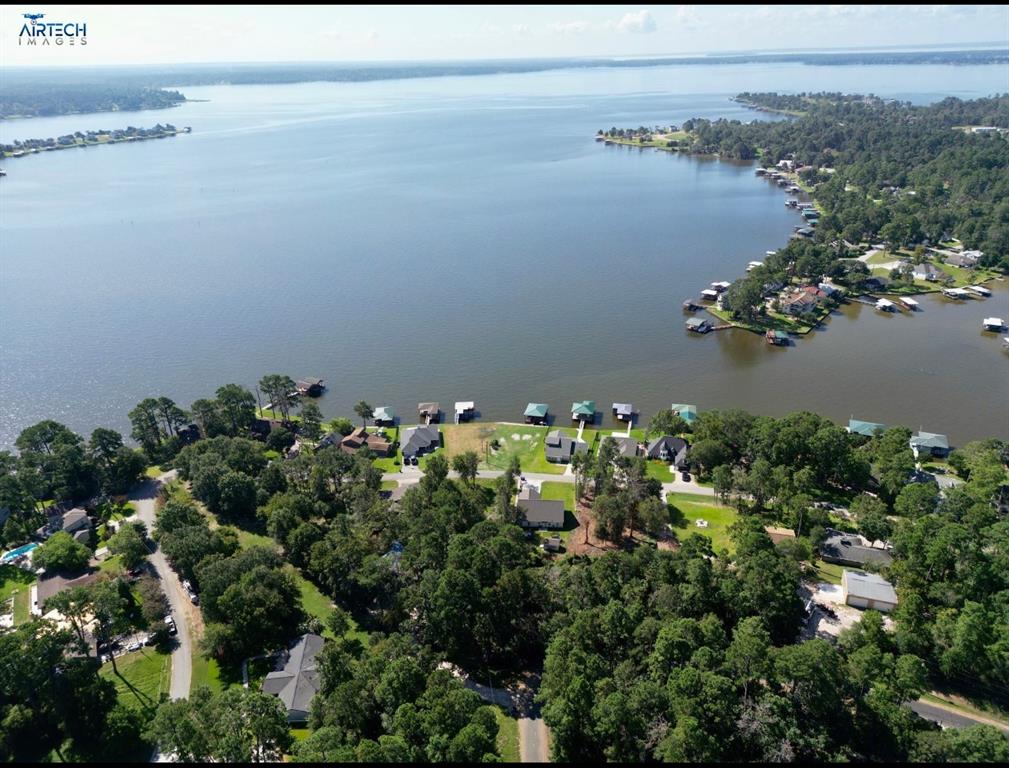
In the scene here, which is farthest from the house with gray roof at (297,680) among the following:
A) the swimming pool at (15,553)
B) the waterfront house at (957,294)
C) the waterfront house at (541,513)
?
the waterfront house at (957,294)

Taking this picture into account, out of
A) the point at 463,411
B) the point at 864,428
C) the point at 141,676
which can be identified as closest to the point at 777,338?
the point at 864,428

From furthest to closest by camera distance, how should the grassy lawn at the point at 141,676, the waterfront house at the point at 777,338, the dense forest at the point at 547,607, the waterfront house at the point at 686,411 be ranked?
1. the waterfront house at the point at 777,338
2. the waterfront house at the point at 686,411
3. the grassy lawn at the point at 141,676
4. the dense forest at the point at 547,607

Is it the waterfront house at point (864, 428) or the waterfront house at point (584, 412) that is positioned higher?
the waterfront house at point (584, 412)

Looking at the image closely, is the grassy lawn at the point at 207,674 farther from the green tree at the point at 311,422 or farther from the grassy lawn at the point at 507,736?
the green tree at the point at 311,422

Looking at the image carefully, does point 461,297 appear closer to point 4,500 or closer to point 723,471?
point 723,471

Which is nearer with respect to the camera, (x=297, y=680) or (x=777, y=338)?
(x=297, y=680)

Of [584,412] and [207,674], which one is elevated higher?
[584,412]

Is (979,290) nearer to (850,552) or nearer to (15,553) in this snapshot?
(850,552)
